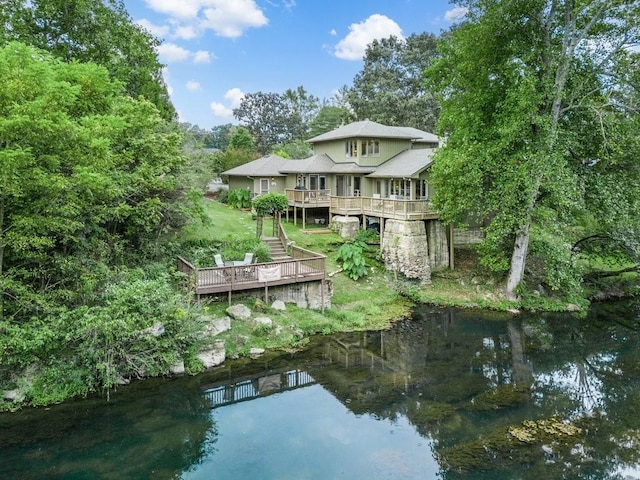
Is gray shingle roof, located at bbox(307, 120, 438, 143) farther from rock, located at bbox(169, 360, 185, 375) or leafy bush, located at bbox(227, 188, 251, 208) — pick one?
rock, located at bbox(169, 360, 185, 375)

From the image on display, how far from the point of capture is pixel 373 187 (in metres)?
28.3

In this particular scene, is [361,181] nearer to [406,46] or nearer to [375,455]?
[375,455]

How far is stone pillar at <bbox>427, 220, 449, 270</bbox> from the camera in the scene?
2373 centimetres

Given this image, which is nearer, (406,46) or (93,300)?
(93,300)

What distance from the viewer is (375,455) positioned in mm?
9711

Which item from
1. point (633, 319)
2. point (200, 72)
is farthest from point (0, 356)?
point (200, 72)

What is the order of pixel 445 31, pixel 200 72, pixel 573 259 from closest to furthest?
pixel 573 259
pixel 445 31
pixel 200 72

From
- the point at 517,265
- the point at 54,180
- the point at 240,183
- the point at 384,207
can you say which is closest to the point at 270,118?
the point at 240,183

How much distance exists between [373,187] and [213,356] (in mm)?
17650

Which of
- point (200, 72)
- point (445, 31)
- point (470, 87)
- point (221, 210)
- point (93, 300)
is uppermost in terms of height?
point (200, 72)

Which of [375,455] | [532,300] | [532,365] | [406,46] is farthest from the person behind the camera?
[406,46]

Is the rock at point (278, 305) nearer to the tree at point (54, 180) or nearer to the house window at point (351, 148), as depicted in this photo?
the tree at point (54, 180)

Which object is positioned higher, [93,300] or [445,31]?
[445,31]

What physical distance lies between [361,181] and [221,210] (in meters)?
11.1
